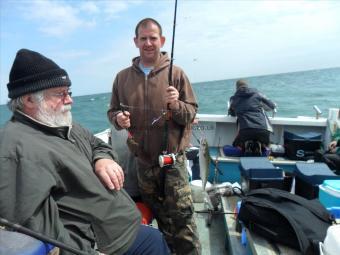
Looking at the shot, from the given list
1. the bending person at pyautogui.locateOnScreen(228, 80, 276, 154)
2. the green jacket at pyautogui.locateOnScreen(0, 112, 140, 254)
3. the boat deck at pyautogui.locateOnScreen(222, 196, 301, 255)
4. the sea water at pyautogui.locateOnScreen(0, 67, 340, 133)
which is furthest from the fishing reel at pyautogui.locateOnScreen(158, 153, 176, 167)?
the bending person at pyautogui.locateOnScreen(228, 80, 276, 154)

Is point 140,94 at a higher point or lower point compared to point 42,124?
higher

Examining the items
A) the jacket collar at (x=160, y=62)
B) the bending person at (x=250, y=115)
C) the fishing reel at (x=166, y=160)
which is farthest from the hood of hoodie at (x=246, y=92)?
the fishing reel at (x=166, y=160)

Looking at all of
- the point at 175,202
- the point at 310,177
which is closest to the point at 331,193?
the point at 310,177

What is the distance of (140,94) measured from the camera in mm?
2955

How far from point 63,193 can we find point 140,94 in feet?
4.84


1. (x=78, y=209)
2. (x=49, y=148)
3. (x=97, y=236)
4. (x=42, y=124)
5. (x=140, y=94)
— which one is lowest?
(x=97, y=236)

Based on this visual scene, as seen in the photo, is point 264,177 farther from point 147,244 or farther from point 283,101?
point 283,101

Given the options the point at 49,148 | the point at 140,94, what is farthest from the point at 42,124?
the point at 140,94

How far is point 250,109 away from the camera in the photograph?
5.77 meters

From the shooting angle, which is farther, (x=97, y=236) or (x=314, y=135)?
(x=314, y=135)

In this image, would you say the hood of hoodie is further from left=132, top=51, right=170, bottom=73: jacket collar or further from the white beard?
the white beard

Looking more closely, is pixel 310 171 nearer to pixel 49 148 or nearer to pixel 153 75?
pixel 153 75

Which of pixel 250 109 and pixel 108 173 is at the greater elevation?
pixel 250 109

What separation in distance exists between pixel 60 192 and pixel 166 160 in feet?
4.16
